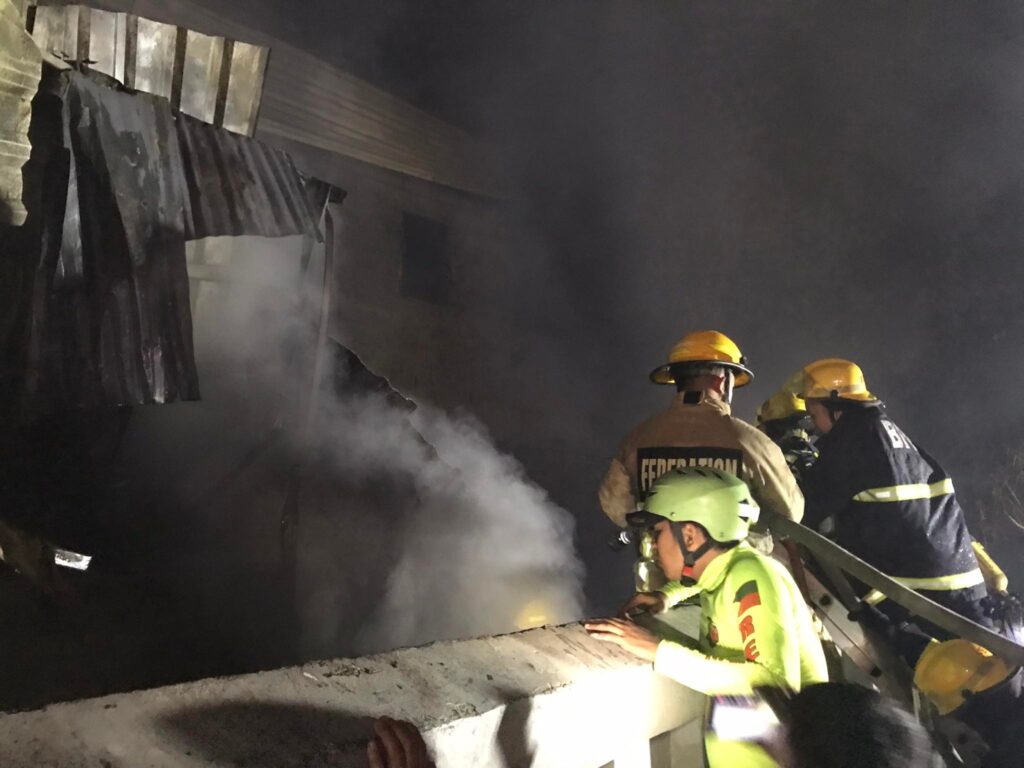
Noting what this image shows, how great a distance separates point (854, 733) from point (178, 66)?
221 inches

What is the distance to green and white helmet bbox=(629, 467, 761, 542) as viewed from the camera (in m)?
2.80

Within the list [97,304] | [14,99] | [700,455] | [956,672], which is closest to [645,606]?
[700,455]

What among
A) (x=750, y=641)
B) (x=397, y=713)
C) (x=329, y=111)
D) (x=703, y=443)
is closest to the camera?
(x=397, y=713)

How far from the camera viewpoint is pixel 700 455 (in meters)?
4.07

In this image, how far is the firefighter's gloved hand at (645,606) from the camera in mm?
3211

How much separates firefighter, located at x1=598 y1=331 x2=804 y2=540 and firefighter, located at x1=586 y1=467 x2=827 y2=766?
1122 mm

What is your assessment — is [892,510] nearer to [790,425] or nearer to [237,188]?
[790,425]

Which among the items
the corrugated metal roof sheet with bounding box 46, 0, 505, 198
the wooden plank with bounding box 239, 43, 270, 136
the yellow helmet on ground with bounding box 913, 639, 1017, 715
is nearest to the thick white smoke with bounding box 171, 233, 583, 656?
the wooden plank with bounding box 239, 43, 270, 136

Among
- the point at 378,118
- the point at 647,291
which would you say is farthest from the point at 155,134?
the point at 647,291

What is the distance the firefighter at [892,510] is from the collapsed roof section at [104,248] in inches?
177

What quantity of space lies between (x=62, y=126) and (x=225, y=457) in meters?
2.97

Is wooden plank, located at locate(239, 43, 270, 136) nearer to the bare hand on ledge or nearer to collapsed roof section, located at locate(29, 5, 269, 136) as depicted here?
collapsed roof section, located at locate(29, 5, 269, 136)

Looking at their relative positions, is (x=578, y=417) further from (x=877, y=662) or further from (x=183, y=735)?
(x=183, y=735)

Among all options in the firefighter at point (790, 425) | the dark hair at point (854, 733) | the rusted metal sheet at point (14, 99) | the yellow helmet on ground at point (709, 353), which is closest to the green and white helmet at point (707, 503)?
the dark hair at point (854, 733)
